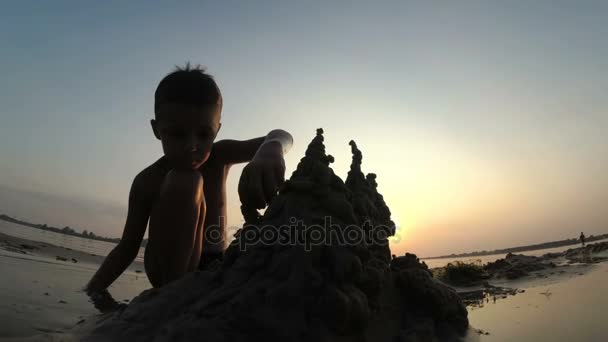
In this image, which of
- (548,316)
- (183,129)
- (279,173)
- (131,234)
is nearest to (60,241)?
(131,234)

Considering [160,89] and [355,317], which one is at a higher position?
[160,89]

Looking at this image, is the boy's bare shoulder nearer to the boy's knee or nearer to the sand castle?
the boy's knee

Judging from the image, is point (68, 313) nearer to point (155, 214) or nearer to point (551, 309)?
point (155, 214)

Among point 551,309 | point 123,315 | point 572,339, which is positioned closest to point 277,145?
point 123,315

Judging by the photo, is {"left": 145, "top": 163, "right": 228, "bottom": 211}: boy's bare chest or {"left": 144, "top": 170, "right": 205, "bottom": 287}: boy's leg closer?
{"left": 144, "top": 170, "right": 205, "bottom": 287}: boy's leg

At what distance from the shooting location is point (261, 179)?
1486 millimetres

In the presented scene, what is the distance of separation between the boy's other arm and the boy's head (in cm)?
63

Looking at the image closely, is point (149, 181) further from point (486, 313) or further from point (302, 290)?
point (486, 313)

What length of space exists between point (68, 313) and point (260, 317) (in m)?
1.49

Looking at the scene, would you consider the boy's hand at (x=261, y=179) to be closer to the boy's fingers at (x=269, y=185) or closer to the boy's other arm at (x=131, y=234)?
the boy's fingers at (x=269, y=185)

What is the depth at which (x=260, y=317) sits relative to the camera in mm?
957

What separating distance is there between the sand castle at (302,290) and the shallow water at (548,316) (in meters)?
0.57

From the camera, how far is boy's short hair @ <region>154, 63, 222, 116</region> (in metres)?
2.07

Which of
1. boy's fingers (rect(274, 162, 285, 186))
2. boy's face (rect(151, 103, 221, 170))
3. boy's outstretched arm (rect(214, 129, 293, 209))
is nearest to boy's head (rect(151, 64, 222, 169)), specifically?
boy's face (rect(151, 103, 221, 170))
